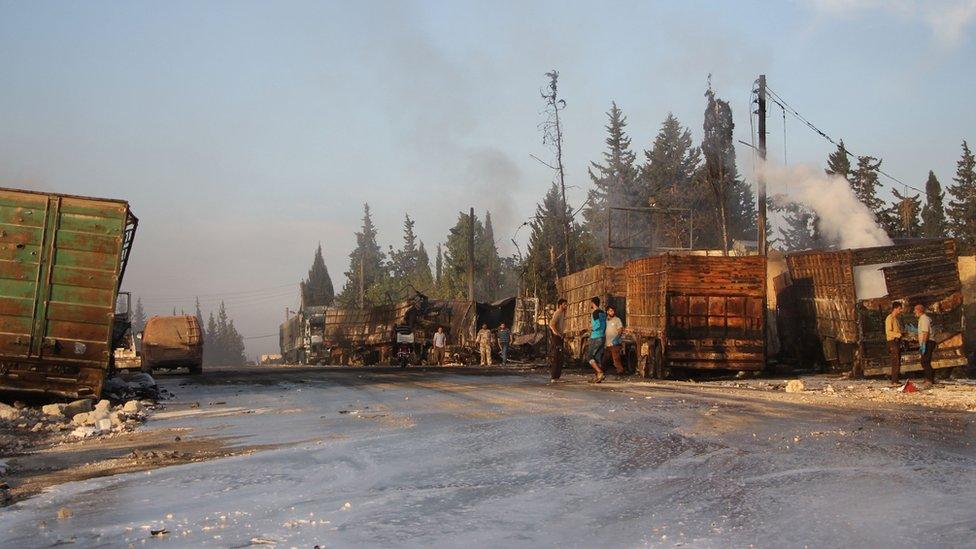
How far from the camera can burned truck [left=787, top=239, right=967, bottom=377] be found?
60.1ft

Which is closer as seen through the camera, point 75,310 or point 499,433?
point 499,433

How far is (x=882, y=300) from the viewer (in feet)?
62.1

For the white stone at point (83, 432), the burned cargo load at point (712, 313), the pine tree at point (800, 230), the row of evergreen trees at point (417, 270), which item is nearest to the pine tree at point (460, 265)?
the row of evergreen trees at point (417, 270)

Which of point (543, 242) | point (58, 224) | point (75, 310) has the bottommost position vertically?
point (75, 310)

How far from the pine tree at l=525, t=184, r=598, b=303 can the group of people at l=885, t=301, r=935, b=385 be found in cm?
3444

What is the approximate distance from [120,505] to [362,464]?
2.03 meters

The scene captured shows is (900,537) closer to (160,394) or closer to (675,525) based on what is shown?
(675,525)

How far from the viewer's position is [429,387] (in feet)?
59.5

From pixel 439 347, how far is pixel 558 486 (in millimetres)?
32357

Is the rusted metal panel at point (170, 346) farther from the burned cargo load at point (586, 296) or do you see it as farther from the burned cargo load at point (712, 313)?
the burned cargo load at point (712, 313)

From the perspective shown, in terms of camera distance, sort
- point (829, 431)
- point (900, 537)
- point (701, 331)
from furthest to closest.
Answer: point (701, 331) < point (829, 431) < point (900, 537)

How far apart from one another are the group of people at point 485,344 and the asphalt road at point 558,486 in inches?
916

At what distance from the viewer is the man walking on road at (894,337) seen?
671 inches

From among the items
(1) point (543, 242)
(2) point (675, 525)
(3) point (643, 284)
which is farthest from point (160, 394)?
(1) point (543, 242)
